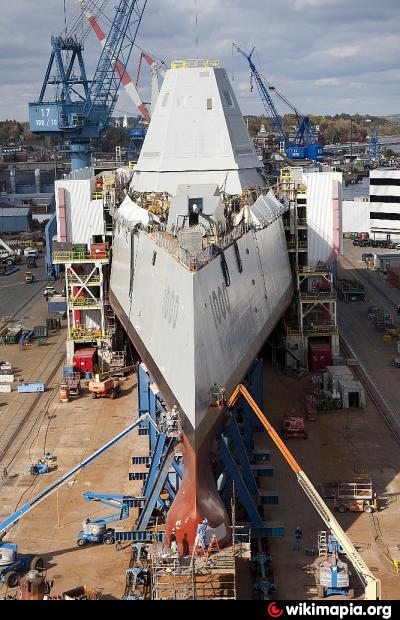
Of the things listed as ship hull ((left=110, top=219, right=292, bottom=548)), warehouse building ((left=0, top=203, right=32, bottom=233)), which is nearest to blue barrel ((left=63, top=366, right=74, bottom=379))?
ship hull ((left=110, top=219, right=292, bottom=548))

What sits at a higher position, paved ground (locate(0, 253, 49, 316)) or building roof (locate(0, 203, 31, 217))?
building roof (locate(0, 203, 31, 217))

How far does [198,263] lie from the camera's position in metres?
19.8

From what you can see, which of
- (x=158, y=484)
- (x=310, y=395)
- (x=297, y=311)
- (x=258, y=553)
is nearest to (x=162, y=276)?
(x=158, y=484)

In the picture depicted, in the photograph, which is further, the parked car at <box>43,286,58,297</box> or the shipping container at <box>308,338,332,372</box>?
the parked car at <box>43,286,58,297</box>

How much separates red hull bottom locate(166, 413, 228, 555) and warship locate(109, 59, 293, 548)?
0.08ft

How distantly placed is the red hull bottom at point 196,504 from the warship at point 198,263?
23 mm

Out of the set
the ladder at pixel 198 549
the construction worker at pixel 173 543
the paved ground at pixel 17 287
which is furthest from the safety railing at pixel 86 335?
the ladder at pixel 198 549

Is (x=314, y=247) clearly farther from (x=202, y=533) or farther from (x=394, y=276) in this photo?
(x=202, y=533)

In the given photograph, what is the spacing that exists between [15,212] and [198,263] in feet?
222

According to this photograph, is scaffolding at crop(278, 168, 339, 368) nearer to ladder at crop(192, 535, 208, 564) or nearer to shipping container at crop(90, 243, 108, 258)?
shipping container at crop(90, 243, 108, 258)

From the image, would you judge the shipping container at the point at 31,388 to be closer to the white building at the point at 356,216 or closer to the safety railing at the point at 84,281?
the safety railing at the point at 84,281

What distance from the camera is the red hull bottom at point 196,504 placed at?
17531 millimetres

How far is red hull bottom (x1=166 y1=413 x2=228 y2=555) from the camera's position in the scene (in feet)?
57.5

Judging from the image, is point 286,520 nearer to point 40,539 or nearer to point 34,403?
point 40,539
